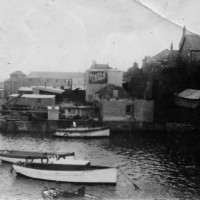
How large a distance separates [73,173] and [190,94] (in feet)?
101

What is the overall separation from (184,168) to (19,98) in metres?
36.6

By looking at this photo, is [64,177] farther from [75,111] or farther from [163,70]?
[163,70]

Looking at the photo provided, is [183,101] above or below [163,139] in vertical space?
above

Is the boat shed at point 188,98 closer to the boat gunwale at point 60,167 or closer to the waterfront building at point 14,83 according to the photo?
the boat gunwale at point 60,167

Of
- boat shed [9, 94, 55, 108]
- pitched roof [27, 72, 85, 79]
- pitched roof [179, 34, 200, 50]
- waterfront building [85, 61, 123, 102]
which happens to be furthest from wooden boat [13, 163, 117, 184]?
pitched roof [27, 72, 85, 79]

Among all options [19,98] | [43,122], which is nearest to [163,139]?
[43,122]

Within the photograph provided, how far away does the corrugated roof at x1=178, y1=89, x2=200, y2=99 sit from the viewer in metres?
53.8

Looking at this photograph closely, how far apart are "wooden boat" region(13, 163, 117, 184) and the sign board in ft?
139

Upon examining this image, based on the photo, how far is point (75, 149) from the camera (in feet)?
150

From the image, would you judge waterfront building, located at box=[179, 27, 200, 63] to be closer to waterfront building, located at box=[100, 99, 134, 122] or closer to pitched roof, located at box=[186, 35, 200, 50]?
pitched roof, located at box=[186, 35, 200, 50]

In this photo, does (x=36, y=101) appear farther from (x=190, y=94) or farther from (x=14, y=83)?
(x=14, y=83)

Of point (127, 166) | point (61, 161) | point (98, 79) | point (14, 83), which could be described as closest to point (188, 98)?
point (127, 166)

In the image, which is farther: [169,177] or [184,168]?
[184,168]

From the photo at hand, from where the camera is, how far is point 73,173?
1211 inches
